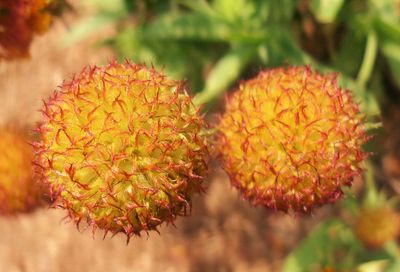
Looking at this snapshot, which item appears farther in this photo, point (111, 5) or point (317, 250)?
point (111, 5)

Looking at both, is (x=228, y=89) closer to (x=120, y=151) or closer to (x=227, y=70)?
(x=227, y=70)

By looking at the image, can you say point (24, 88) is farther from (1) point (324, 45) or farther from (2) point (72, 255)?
(1) point (324, 45)

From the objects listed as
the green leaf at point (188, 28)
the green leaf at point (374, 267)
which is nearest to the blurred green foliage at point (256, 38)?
the green leaf at point (188, 28)

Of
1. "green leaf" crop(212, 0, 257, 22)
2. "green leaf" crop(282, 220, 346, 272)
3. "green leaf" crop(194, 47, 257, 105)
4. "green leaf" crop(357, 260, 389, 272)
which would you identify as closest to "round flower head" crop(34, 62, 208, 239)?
"green leaf" crop(194, 47, 257, 105)

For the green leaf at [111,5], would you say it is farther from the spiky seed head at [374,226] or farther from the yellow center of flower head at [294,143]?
the spiky seed head at [374,226]

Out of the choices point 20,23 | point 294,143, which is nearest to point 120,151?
point 294,143

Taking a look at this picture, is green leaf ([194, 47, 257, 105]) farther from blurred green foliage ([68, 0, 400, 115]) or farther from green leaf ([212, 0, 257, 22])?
green leaf ([212, 0, 257, 22])

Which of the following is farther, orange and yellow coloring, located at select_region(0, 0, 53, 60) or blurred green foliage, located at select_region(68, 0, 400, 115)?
blurred green foliage, located at select_region(68, 0, 400, 115)
